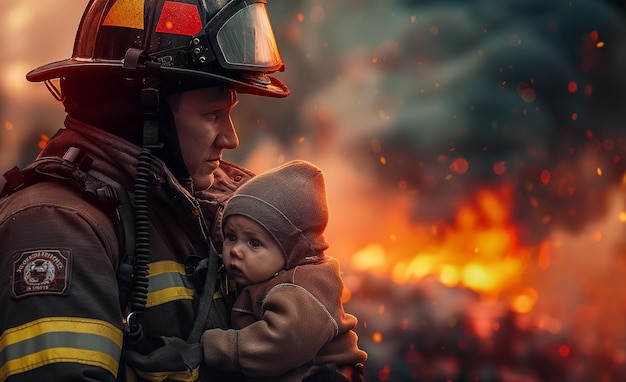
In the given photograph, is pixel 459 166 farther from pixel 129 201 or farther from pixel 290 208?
pixel 129 201

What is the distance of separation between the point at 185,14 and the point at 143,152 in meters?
0.64

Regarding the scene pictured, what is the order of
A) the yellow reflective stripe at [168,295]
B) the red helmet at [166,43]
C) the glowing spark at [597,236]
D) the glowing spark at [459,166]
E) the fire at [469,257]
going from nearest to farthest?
the yellow reflective stripe at [168,295] < the red helmet at [166,43] < the fire at [469,257] < the glowing spark at [459,166] < the glowing spark at [597,236]

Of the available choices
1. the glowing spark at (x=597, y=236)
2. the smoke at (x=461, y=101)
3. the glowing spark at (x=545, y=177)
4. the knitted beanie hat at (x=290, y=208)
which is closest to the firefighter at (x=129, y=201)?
the knitted beanie hat at (x=290, y=208)

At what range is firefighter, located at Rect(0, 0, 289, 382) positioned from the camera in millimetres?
3348

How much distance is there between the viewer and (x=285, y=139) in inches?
376

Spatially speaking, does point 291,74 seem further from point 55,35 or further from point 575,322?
point 575,322

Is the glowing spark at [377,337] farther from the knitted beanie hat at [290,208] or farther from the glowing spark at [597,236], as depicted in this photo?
the knitted beanie hat at [290,208]

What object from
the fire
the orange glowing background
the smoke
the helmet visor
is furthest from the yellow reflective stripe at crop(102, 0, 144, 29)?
the fire

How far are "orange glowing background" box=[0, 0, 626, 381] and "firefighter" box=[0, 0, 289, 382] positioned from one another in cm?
512

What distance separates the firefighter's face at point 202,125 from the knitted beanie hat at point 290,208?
211 mm

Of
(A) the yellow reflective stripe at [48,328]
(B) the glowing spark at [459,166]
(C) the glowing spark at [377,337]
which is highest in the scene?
(A) the yellow reflective stripe at [48,328]

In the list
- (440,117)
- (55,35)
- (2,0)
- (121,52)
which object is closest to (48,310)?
(121,52)

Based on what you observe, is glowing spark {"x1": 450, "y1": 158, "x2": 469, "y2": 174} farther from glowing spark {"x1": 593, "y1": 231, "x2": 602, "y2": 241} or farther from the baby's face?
the baby's face

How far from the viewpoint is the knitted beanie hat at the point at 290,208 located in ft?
13.2
